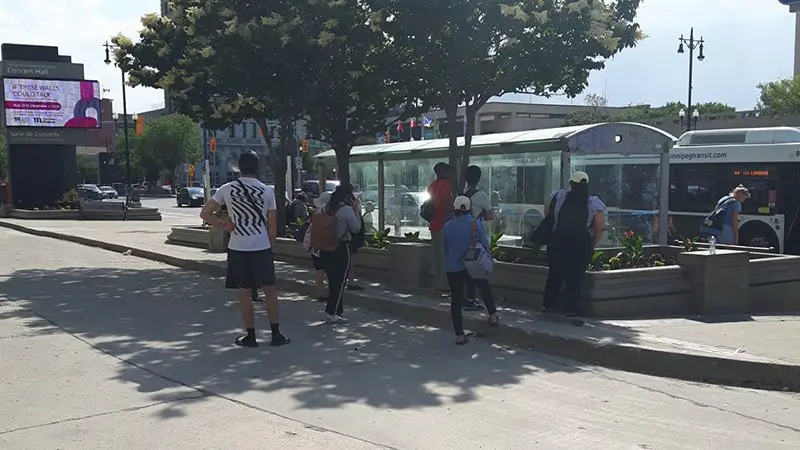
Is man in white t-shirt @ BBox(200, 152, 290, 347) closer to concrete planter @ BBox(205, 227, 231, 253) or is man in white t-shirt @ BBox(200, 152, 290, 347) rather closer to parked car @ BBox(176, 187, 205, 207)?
concrete planter @ BBox(205, 227, 231, 253)

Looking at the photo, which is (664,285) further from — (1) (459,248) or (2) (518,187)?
(2) (518,187)

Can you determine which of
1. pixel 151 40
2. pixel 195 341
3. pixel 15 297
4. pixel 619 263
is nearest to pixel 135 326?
pixel 195 341

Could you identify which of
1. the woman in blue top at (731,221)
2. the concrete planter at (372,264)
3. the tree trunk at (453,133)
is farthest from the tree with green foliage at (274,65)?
the woman in blue top at (731,221)

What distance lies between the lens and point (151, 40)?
50.7ft

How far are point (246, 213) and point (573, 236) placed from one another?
3.65 meters

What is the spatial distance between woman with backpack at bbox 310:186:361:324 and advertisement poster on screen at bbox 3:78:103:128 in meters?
30.1

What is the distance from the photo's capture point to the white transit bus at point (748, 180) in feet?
50.2

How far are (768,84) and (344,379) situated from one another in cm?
5314

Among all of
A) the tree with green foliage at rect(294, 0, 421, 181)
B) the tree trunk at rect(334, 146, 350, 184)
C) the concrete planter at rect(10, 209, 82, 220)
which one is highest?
the tree with green foliage at rect(294, 0, 421, 181)

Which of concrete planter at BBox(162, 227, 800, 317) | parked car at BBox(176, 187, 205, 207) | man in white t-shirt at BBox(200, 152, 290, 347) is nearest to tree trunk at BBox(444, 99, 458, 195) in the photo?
concrete planter at BBox(162, 227, 800, 317)

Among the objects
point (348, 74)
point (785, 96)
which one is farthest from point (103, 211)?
point (785, 96)

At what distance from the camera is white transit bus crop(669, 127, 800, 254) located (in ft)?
50.2

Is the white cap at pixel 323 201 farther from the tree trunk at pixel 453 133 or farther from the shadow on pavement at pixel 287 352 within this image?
the tree trunk at pixel 453 133

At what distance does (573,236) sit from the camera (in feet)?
27.2
